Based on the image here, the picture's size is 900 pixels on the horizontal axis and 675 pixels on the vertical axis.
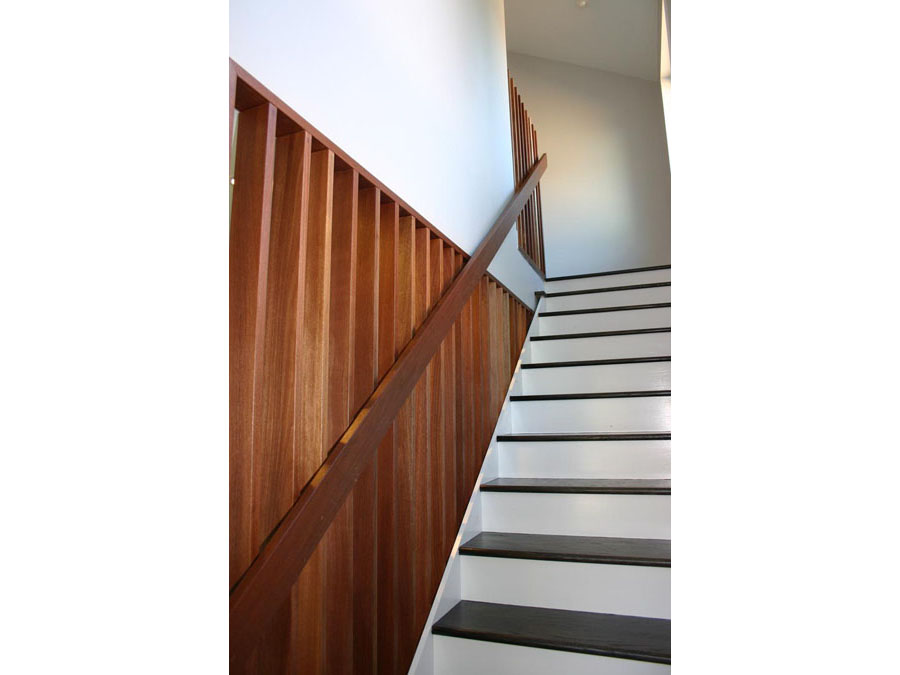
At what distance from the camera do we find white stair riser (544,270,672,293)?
3990mm

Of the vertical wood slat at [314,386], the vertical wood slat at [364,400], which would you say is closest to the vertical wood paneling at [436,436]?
the vertical wood slat at [364,400]

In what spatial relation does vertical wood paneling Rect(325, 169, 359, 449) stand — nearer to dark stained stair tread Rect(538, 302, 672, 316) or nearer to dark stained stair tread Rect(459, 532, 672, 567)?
dark stained stair tread Rect(459, 532, 672, 567)

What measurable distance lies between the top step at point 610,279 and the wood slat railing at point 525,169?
7.1 inches

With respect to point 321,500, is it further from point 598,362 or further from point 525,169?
point 525,169

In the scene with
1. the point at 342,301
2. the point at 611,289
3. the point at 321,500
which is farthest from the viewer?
the point at 611,289

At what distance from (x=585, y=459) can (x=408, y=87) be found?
65.5 inches

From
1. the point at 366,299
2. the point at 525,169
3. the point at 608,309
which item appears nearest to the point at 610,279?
the point at 608,309

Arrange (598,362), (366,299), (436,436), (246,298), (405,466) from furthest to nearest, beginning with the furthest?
1. (598,362)
2. (436,436)
3. (405,466)
4. (366,299)
5. (246,298)

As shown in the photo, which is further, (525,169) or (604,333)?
(525,169)

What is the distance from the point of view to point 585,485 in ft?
7.70

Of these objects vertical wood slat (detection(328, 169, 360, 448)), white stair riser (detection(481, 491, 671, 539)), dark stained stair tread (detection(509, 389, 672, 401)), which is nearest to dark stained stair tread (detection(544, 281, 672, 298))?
dark stained stair tread (detection(509, 389, 672, 401))
